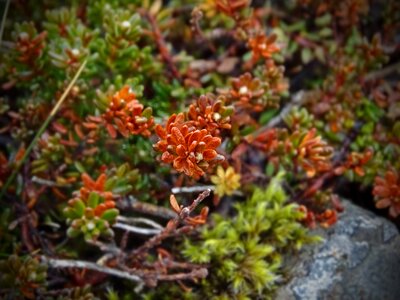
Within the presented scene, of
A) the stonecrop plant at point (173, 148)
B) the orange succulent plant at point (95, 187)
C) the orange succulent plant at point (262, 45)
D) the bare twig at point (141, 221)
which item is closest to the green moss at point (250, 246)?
the stonecrop plant at point (173, 148)

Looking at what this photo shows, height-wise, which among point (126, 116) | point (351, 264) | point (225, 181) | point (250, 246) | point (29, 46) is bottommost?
point (351, 264)

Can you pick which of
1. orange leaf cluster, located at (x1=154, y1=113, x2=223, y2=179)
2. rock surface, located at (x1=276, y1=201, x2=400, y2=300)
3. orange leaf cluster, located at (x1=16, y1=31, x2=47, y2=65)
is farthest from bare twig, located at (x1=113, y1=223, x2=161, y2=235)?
orange leaf cluster, located at (x1=16, y1=31, x2=47, y2=65)

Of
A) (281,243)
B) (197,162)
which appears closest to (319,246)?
(281,243)

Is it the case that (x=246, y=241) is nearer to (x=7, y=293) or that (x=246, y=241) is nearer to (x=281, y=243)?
(x=281, y=243)

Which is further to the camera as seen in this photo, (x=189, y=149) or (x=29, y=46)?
(x=29, y=46)

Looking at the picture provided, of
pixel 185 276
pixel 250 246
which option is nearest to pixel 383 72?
pixel 250 246

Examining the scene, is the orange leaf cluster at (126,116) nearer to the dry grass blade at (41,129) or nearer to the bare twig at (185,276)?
the dry grass blade at (41,129)

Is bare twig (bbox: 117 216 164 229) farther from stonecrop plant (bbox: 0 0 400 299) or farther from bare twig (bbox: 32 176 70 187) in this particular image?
bare twig (bbox: 32 176 70 187)

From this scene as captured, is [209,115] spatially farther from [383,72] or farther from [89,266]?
[383,72]
